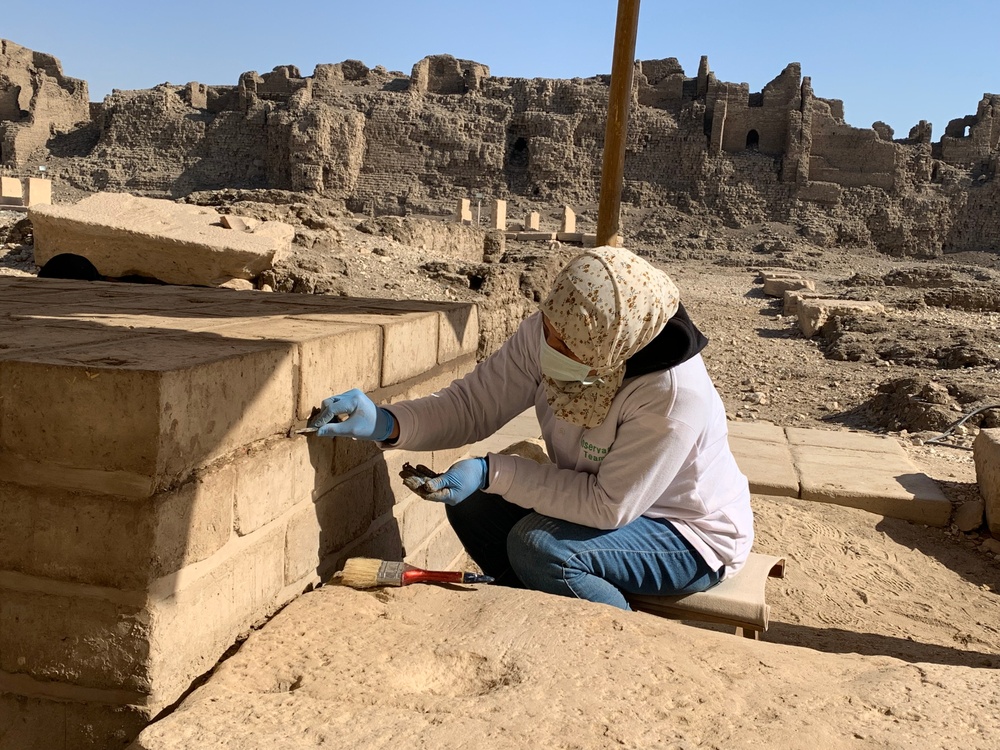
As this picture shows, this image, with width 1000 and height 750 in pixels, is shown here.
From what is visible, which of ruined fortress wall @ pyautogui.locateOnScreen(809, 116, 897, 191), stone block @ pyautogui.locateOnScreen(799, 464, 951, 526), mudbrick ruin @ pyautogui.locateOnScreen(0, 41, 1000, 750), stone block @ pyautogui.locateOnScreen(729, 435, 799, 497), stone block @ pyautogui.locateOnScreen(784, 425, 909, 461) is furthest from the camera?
ruined fortress wall @ pyautogui.locateOnScreen(809, 116, 897, 191)

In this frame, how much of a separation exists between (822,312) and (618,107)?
318 inches

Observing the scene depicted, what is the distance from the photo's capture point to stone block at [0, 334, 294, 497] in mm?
1671

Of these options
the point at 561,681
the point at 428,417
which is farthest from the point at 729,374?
the point at 561,681

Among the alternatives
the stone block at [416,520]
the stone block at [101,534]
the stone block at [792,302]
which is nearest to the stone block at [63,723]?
the stone block at [101,534]

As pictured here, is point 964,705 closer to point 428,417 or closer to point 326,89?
point 428,417

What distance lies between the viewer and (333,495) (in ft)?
8.00

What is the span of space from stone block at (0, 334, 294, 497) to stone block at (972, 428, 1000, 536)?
3.78m

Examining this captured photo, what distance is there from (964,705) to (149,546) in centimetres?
171

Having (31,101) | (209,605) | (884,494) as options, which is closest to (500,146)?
(31,101)

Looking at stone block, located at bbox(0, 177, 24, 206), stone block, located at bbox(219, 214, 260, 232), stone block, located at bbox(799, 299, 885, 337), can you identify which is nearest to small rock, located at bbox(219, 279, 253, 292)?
stone block, located at bbox(219, 214, 260, 232)

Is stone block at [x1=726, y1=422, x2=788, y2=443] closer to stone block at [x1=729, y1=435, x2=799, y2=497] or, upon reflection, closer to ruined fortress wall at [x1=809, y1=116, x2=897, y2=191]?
stone block at [x1=729, y1=435, x2=799, y2=497]

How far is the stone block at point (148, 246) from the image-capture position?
7828 millimetres

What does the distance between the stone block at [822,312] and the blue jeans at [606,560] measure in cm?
1006

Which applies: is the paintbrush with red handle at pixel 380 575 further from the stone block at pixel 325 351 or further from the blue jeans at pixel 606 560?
the stone block at pixel 325 351
